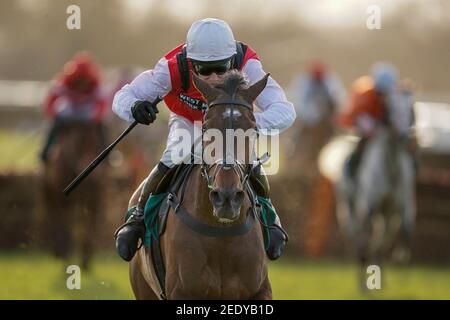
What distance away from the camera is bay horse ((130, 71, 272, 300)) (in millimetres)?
6230

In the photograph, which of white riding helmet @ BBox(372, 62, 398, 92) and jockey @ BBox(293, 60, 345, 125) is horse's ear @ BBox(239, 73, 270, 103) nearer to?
white riding helmet @ BBox(372, 62, 398, 92)

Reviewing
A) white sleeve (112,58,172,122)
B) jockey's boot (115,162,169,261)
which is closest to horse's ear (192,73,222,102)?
white sleeve (112,58,172,122)

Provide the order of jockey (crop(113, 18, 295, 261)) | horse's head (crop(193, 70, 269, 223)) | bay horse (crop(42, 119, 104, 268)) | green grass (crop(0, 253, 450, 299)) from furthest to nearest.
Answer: bay horse (crop(42, 119, 104, 268)) → green grass (crop(0, 253, 450, 299)) → jockey (crop(113, 18, 295, 261)) → horse's head (crop(193, 70, 269, 223))

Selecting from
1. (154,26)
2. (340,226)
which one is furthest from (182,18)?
(340,226)

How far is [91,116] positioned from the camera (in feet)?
47.4

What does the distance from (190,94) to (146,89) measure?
255 millimetres

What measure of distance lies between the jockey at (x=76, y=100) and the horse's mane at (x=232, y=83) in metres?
8.03

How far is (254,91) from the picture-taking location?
21.0ft

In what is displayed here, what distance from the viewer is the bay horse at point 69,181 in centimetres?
1430

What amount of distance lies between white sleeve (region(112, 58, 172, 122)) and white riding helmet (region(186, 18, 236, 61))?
303 millimetres

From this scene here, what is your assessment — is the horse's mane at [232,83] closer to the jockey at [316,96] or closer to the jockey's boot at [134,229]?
the jockey's boot at [134,229]

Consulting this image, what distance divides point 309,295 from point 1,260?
4.54 metres

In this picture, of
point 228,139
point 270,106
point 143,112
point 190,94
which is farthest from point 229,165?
point 190,94
